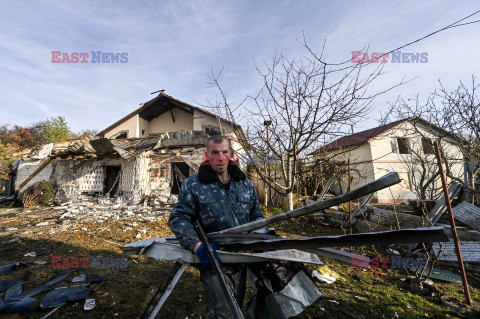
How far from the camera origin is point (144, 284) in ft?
11.8

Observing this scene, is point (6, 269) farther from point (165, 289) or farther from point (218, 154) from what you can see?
point (218, 154)

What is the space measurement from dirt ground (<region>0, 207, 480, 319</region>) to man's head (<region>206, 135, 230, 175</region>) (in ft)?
7.31

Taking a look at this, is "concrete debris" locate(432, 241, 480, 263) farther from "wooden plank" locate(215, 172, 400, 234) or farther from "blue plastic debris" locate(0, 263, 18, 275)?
"blue plastic debris" locate(0, 263, 18, 275)

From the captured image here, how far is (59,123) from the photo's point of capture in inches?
917

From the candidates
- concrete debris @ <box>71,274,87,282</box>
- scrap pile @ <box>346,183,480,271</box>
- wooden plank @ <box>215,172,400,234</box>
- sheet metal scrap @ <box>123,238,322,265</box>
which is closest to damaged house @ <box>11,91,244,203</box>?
scrap pile @ <box>346,183,480,271</box>

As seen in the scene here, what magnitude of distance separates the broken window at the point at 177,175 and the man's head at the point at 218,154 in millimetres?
9355

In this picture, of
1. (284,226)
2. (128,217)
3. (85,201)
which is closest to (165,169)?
(128,217)

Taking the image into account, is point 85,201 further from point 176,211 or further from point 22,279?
point 176,211

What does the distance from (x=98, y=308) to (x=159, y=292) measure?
1687 millimetres

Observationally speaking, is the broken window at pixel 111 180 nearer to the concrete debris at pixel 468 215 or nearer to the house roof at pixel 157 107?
the house roof at pixel 157 107

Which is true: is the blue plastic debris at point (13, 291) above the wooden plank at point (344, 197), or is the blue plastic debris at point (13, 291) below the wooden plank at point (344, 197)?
below

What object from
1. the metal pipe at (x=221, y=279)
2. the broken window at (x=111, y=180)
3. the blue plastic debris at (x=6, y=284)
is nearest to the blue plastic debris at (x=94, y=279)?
the blue plastic debris at (x=6, y=284)

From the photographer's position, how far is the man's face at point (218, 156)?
222cm

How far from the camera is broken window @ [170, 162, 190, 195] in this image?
37.1 ft
